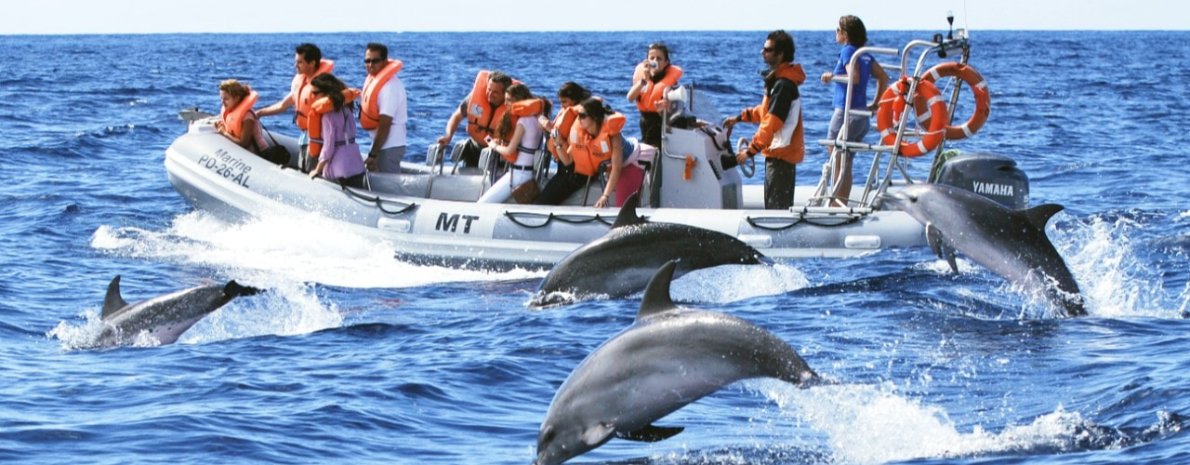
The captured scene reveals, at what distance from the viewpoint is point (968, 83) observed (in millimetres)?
14328

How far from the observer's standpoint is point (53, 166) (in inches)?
1028

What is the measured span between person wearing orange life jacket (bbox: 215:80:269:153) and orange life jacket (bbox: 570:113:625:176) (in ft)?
13.7

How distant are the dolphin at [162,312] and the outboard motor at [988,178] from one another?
6800 mm

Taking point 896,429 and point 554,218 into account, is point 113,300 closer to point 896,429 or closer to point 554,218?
point 554,218

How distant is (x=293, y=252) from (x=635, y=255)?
21.1ft

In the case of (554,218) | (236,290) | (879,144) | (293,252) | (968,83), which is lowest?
(293,252)

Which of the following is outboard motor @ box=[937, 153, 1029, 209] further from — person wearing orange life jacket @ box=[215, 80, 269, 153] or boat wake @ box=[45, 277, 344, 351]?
person wearing orange life jacket @ box=[215, 80, 269, 153]

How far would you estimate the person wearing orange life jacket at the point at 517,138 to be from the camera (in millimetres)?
15195

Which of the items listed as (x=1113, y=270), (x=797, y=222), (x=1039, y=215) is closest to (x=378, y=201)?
(x=797, y=222)

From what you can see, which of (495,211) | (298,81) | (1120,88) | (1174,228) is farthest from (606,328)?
(1120,88)

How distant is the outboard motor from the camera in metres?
14.4

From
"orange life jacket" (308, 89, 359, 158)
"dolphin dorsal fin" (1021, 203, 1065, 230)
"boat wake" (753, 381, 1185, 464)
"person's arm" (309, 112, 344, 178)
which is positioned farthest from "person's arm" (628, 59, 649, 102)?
"boat wake" (753, 381, 1185, 464)

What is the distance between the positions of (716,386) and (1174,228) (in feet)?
36.9

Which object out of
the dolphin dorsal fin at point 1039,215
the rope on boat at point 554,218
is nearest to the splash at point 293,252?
the rope on boat at point 554,218
